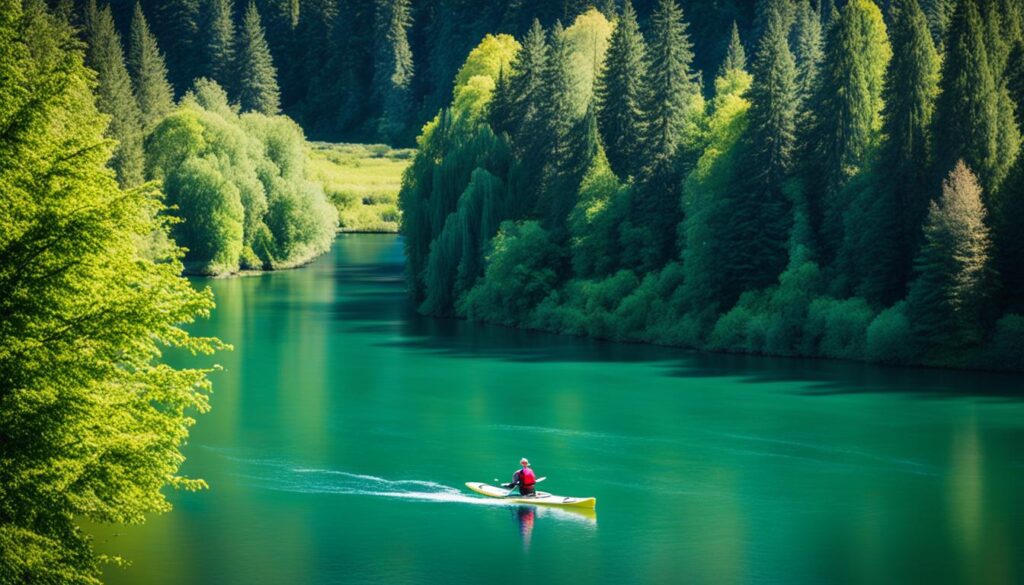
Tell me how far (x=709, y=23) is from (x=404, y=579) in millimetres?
128057

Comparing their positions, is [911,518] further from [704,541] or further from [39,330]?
[39,330]

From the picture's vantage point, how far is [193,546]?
41.3 metres

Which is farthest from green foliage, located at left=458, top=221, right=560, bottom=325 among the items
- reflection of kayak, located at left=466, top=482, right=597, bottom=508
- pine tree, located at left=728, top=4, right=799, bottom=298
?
reflection of kayak, located at left=466, top=482, right=597, bottom=508

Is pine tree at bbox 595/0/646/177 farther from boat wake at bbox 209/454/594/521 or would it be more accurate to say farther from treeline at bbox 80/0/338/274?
boat wake at bbox 209/454/594/521

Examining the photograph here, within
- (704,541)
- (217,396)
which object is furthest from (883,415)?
(217,396)

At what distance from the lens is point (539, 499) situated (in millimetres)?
45625

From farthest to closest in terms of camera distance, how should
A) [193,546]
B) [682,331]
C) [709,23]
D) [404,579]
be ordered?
[709,23] → [682,331] → [193,546] → [404,579]

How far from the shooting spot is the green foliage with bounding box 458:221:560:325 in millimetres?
86938

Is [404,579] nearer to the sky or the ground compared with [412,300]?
nearer to the ground

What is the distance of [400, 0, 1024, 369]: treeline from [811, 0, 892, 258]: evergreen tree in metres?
0.10

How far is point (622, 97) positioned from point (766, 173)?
1332 centimetres

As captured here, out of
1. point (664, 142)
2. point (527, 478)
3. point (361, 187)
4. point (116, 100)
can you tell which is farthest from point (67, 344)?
point (361, 187)

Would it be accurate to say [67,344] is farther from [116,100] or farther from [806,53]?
[116,100]

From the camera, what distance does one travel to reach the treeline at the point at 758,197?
70.8m
